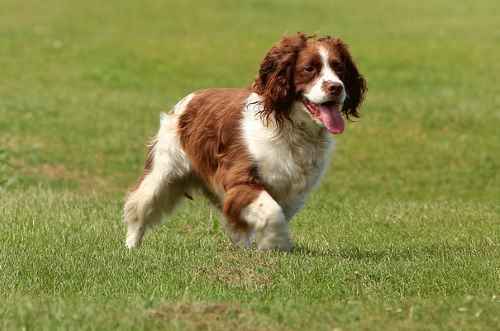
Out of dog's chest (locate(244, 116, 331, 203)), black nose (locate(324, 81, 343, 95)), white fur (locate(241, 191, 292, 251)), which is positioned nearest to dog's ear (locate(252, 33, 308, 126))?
dog's chest (locate(244, 116, 331, 203))

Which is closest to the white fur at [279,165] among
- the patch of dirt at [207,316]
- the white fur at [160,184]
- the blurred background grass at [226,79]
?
the white fur at [160,184]

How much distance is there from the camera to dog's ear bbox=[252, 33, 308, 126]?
8.39 metres

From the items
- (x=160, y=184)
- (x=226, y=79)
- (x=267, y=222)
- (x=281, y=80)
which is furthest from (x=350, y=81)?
(x=226, y=79)

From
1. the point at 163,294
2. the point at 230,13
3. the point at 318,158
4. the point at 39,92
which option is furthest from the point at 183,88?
the point at 163,294

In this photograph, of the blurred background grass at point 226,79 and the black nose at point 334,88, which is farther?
the blurred background grass at point 226,79

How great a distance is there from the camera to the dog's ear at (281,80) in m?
Answer: 8.39

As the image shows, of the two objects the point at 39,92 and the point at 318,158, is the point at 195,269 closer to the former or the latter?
the point at 318,158

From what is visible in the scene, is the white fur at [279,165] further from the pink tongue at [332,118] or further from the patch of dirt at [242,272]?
the patch of dirt at [242,272]

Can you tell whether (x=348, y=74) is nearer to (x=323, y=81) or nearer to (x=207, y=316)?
(x=323, y=81)

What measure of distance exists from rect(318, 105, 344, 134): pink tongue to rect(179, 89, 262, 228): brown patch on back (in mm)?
624

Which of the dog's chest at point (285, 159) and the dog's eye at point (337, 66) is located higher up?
the dog's eye at point (337, 66)

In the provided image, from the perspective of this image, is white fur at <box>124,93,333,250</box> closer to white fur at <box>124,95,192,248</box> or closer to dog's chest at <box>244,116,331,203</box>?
dog's chest at <box>244,116,331,203</box>

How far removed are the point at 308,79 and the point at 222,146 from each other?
0.86 metres

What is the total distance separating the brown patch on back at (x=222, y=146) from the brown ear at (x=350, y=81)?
2.53 ft
